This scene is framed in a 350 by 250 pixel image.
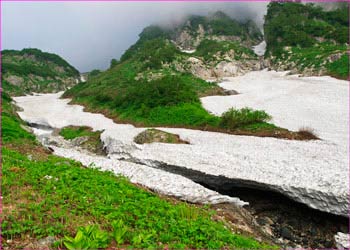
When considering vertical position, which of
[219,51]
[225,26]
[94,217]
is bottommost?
[94,217]

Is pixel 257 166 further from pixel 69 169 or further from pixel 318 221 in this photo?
pixel 69 169

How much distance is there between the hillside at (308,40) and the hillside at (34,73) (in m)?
86.1

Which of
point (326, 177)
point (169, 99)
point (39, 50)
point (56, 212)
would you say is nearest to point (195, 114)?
point (169, 99)

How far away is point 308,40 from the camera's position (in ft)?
284

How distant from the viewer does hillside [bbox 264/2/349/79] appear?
2611 inches

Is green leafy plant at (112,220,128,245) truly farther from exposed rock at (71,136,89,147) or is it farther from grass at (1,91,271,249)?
exposed rock at (71,136,89,147)

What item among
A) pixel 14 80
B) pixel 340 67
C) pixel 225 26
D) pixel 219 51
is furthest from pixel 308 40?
pixel 14 80

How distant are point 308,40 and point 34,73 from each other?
10872 centimetres

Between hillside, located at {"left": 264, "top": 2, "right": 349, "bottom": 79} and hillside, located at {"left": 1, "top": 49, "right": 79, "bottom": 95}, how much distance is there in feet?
283

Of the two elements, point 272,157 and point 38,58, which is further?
point 38,58

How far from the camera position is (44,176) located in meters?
13.2

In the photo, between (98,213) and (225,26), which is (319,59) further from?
(225,26)

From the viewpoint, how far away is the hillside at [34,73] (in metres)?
126

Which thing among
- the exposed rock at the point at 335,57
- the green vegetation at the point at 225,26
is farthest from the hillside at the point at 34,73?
the exposed rock at the point at 335,57
